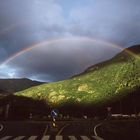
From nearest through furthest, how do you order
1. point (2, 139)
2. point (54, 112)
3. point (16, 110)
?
point (2, 139), point (54, 112), point (16, 110)

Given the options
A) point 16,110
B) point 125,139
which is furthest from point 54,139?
point 16,110

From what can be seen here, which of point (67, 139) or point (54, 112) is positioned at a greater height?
point (54, 112)

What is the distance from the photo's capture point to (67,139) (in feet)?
73.2

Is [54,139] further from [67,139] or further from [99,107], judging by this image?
[99,107]

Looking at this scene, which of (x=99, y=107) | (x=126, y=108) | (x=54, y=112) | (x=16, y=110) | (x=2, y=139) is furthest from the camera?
(x=99, y=107)

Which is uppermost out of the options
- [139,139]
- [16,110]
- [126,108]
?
[126,108]

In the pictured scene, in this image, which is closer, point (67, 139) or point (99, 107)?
point (67, 139)

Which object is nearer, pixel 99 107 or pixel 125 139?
pixel 125 139

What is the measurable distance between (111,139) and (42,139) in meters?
4.67

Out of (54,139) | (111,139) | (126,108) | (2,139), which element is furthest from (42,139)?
(126,108)

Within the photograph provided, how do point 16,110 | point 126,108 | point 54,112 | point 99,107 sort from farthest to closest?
point 99,107, point 126,108, point 16,110, point 54,112

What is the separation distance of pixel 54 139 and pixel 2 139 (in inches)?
135

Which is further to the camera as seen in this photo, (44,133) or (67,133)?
(67,133)

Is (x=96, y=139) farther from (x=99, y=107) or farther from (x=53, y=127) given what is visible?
(x=99, y=107)
